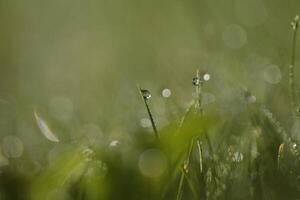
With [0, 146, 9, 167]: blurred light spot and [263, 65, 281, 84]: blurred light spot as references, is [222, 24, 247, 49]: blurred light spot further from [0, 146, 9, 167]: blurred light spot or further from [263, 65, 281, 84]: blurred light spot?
[0, 146, 9, 167]: blurred light spot

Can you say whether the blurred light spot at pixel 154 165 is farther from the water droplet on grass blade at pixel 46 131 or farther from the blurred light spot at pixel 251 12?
the blurred light spot at pixel 251 12

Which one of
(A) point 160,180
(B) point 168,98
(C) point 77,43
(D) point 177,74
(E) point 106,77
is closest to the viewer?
(A) point 160,180

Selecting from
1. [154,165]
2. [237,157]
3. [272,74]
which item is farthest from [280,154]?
[272,74]

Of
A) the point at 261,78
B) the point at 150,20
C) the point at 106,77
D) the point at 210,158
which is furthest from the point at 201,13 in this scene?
the point at 210,158

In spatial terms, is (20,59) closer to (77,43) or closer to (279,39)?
(77,43)

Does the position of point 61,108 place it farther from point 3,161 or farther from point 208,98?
point 3,161

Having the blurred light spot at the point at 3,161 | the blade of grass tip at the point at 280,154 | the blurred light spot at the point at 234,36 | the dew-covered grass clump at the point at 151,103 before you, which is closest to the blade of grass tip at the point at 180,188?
the dew-covered grass clump at the point at 151,103
